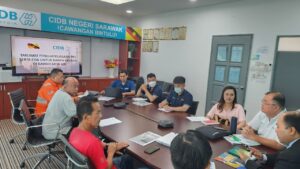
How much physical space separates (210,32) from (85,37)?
3.19 meters

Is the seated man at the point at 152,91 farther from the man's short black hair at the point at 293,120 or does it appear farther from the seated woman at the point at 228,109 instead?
the man's short black hair at the point at 293,120

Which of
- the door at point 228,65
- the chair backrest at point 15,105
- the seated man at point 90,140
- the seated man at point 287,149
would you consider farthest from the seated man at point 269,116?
the chair backrest at point 15,105

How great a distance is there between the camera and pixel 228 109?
2.50 metres

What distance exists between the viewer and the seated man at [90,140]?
1356 mm

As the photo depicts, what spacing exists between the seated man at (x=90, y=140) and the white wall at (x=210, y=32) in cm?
324

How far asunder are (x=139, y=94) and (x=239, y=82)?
203 cm

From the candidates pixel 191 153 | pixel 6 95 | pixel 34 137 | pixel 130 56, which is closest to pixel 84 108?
pixel 191 153

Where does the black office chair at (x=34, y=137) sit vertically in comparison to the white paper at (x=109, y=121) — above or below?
below

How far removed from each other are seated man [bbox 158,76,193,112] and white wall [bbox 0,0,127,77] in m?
3.17

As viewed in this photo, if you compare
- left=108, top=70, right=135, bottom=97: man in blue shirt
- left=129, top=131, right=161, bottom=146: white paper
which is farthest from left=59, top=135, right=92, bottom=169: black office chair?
left=108, top=70, right=135, bottom=97: man in blue shirt

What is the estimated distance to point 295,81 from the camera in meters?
3.24

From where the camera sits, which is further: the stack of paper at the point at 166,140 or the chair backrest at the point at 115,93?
the chair backrest at the point at 115,93

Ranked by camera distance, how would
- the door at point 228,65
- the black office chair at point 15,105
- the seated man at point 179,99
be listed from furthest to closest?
the door at point 228,65, the seated man at point 179,99, the black office chair at point 15,105

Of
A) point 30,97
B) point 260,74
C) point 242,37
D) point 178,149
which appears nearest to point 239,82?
point 260,74
